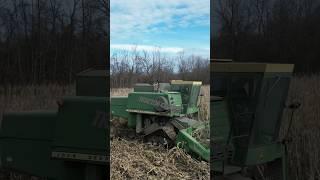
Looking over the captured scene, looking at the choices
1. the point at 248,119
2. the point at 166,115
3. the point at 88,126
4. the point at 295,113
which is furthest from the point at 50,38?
the point at 295,113

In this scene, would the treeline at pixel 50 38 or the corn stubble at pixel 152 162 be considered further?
the corn stubble at pixel 152 162

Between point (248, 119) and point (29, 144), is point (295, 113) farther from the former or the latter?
point (29, 144)

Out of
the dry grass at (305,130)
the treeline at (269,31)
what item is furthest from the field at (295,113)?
the treeline at (269,31)

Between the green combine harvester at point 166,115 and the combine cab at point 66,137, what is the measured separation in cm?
18

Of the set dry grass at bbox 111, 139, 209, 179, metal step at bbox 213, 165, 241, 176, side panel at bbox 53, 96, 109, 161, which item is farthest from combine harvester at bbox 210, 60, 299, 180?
side panel at bbox 53, 96, 109, 161

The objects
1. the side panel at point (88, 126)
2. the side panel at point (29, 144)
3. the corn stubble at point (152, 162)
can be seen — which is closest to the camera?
the side panel at point (88, 126)

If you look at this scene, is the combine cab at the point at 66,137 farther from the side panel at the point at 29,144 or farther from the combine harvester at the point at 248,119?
the combine harvester at the point at 248,119

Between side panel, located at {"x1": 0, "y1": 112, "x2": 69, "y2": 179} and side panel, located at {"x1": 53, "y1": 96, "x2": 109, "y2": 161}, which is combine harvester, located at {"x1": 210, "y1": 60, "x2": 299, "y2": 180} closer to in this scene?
side panel, located at {"x1": 53, "y1": 96, "x2": 109, "y2": 161}

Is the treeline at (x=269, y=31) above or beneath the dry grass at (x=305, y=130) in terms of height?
above

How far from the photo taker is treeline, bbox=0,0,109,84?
2369 millimetres

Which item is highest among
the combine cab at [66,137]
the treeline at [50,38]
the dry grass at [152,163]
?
the treeline at [50,38]

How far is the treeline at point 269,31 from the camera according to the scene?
2330 mm

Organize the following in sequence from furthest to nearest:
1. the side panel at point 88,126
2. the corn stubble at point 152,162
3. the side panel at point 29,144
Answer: the corn stubble at point 152,162 → the side panel at point 29,144 → the side panel at point 88,126

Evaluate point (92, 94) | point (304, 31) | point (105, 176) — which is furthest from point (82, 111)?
point (304, 31)
